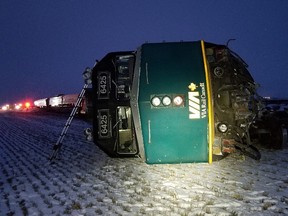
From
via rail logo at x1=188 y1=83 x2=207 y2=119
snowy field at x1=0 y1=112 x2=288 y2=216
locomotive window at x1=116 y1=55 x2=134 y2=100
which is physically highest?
locomotive window at x1=116 y1=55 x2=134 y2=100

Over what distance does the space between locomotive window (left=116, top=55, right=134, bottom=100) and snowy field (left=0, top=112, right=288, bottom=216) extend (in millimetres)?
1688

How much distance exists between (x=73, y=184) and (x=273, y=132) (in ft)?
18.1

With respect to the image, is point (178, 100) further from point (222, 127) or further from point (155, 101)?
point (222, 127)

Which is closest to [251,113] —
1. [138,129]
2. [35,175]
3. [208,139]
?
[208,139]

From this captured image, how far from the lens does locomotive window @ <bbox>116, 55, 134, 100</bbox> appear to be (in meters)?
6.86

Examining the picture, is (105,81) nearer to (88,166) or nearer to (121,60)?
(121,60)

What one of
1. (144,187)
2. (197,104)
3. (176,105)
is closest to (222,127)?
(197,104)

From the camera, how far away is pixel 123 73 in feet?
23.6

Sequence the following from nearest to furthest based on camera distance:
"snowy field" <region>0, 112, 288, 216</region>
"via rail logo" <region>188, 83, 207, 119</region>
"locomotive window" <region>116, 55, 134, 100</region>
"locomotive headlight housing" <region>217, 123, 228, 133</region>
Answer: "snowy field" <region>0, 112, 288, 216</region> → "via rail logo" <region>188, 83, 207, 119</region> → "locomotive headlight housing" <region>217, 123, 228, 133</region> → "locomotive window" <region>116, 55, 134, 100</region>

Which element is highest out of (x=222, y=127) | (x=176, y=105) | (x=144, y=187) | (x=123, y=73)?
(x=123, y=73)

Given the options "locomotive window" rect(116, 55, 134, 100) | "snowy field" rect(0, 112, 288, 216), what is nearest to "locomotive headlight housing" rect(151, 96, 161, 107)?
"locomotive window" rect(116, 55, 134, 100)

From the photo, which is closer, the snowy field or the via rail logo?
the snowy field

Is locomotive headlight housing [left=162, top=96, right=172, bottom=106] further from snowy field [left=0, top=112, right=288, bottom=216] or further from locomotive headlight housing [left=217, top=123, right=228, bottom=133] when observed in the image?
snowy field [left=0, top=112, right=288, bottom=216]

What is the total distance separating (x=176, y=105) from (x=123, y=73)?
2127mm
